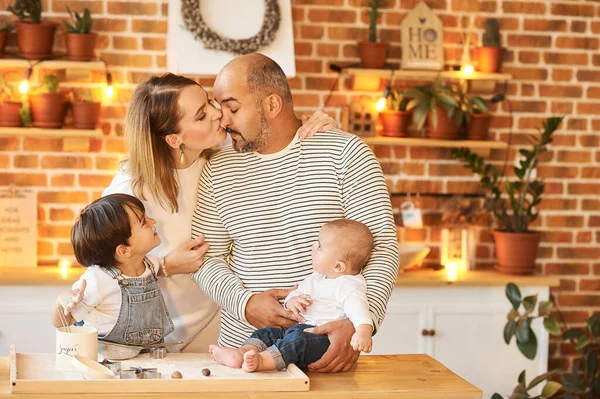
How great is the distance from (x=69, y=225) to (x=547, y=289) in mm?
2424

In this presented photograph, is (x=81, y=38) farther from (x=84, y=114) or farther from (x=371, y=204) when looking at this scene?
(x=371, y=204)

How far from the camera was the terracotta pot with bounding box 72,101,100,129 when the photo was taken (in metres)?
4.31

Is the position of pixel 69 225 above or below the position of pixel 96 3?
below

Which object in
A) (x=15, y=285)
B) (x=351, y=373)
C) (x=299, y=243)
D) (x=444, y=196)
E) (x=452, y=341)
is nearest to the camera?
(x=351, y=373)

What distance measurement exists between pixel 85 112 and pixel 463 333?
215cm

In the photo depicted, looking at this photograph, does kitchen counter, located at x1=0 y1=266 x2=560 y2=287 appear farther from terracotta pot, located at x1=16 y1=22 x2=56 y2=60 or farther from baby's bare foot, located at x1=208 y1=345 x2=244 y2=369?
baby's bare foot, located at x1=208 y1=345 x2=244 y2=369

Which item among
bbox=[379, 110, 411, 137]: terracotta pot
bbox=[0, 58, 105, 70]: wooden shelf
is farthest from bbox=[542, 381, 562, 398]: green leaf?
bbox=[0, 58, 105, 70]: wooden shelf

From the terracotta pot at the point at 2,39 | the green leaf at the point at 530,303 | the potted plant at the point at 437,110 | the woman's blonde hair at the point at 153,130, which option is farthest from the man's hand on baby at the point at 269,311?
the terracotta pot at the point at 2,39

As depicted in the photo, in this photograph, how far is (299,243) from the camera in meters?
2.65

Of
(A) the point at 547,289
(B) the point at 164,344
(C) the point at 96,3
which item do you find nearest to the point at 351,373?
(B) the point at 164,344

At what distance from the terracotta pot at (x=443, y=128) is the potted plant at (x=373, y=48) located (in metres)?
0.39

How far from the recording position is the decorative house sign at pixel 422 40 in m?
4.59

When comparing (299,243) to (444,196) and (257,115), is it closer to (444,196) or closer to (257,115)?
(257,115)

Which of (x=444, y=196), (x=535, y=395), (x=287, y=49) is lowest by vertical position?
(x=535, y=395)
